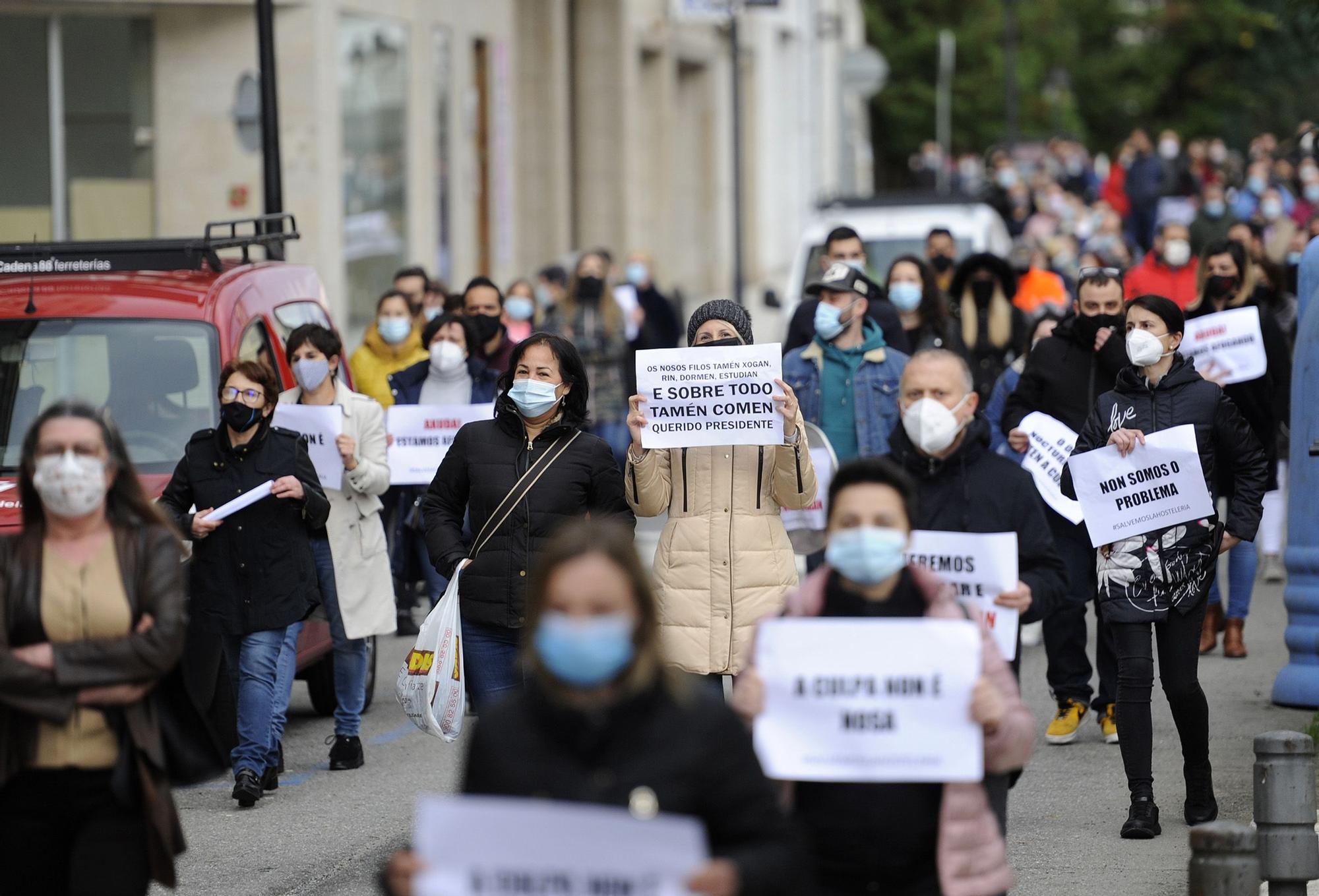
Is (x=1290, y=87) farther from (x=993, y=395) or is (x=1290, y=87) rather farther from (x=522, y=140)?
(x=993, y=395)

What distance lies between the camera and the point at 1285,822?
6.28 m

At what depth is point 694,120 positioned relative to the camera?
38.2m

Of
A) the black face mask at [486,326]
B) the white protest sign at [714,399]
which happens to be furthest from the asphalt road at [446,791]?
the black face mask at [486,326]

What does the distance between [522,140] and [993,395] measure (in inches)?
727

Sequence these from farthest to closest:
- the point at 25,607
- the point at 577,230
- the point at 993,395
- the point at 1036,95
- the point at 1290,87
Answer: the point at 1036,95, the point at 1290,87, the point at 577,230, the point at 993,395, the point at 25,607

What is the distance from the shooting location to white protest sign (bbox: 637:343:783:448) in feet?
23.6

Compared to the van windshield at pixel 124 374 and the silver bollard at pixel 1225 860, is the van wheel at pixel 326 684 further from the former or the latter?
the silver bollard at pixel 1225 860

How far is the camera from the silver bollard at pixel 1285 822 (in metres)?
6.26

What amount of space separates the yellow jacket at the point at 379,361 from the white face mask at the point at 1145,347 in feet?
18.8

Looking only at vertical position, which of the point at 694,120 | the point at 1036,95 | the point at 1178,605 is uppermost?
the point at 1036,95

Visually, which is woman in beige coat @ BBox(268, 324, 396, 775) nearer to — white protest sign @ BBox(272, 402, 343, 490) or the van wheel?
white protest sign @ BBox(272, 402, 343, 490)

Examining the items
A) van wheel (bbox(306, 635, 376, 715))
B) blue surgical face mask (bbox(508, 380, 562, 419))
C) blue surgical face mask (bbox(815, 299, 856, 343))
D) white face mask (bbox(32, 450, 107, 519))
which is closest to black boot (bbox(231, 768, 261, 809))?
van wheel (bbox(306, 635, 376, 715))

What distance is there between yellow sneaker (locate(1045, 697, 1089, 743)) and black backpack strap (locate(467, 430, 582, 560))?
3.14 metres

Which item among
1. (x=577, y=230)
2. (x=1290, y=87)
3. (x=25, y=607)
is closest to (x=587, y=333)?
(x=25, y=607)
